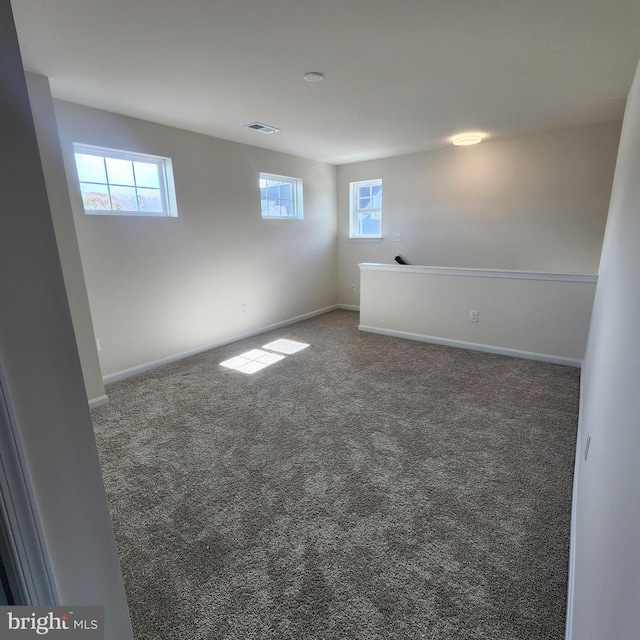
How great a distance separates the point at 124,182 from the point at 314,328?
287 centimetres

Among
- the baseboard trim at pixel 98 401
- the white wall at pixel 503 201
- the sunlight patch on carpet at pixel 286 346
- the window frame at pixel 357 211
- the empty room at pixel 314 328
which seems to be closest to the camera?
the empty room at pixel 314 328

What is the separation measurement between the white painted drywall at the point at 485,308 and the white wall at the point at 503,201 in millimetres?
982

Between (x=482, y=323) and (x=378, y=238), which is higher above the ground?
(x=378, y=238)

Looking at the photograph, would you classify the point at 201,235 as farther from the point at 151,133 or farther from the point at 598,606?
the point at 598,606

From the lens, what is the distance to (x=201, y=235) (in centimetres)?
393

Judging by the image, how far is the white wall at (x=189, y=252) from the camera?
3111 millimetres

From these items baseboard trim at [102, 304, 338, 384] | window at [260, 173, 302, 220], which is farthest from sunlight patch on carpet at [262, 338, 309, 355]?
window at [260, 173, 302, 220]

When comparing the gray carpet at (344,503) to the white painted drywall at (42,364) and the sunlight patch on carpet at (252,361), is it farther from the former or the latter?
the white painted drywall at (42,364)

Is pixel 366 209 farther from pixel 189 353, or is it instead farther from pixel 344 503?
pixel 344 503

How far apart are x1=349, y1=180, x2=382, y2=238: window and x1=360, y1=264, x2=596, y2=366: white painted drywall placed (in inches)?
55.8

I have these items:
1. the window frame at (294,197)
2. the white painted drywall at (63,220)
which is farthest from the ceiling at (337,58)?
the window frame at (294,197)

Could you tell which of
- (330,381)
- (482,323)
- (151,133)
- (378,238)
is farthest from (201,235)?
(482,323)

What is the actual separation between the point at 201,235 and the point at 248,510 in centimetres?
303

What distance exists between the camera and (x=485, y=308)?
3889mm
